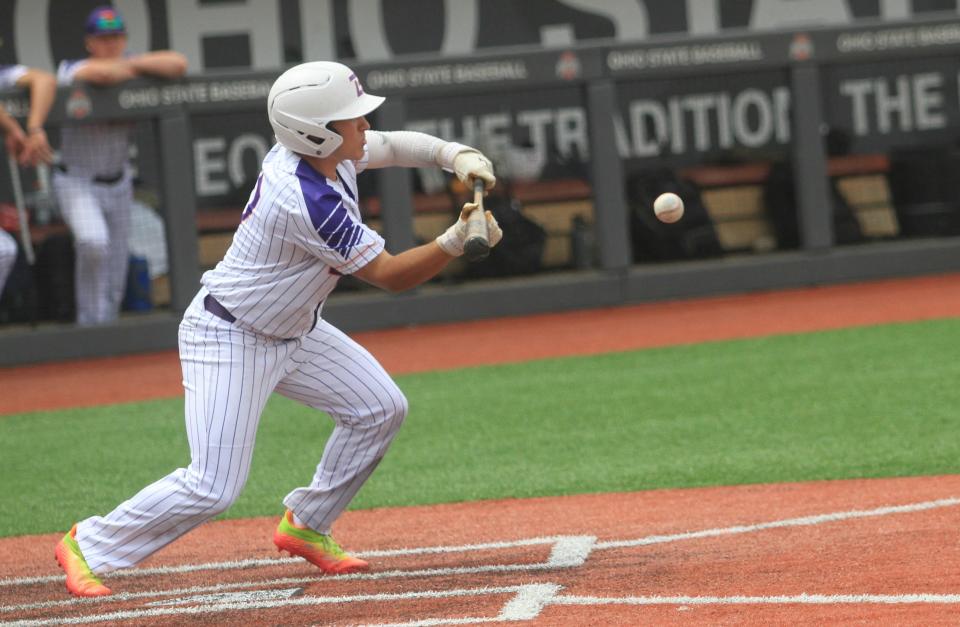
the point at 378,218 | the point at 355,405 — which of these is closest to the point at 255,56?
the point at 378,218

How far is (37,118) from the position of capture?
32.4 feet

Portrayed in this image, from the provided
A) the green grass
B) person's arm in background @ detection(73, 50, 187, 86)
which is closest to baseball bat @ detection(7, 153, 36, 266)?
person's arm in background @ detection(73, 50, 187, 86)

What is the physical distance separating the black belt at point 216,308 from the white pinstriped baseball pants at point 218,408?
0.05 feet

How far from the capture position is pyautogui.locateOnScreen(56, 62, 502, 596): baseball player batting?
4188 millimetres

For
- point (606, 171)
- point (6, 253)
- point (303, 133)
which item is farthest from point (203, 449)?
point (606, 171)

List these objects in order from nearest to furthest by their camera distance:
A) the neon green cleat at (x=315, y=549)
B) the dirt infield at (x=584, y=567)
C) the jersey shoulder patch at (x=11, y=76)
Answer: the dirt infield at (x=584, y=567) → the neon green cleat at (x=315, y=549) → the jersey shoulder patch at (x=11, y=76)

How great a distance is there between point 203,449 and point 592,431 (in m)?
3.12

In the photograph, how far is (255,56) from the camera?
14852 millimetres

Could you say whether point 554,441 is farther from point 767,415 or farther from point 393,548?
point 393,548

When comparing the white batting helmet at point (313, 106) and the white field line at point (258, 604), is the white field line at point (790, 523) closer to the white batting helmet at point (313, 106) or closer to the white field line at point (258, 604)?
the white field line at point (258, 604)

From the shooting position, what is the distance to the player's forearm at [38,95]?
9891mm

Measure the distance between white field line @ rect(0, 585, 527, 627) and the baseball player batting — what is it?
0.50 ft

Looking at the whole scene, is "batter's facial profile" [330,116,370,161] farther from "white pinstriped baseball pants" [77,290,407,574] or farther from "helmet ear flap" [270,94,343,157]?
"white pinstriped baseball pants" [77,290,407,574]

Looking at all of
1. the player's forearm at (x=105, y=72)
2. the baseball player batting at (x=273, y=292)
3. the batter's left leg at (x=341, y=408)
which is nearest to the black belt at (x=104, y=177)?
the player's forearm at (x=105, y=72)
